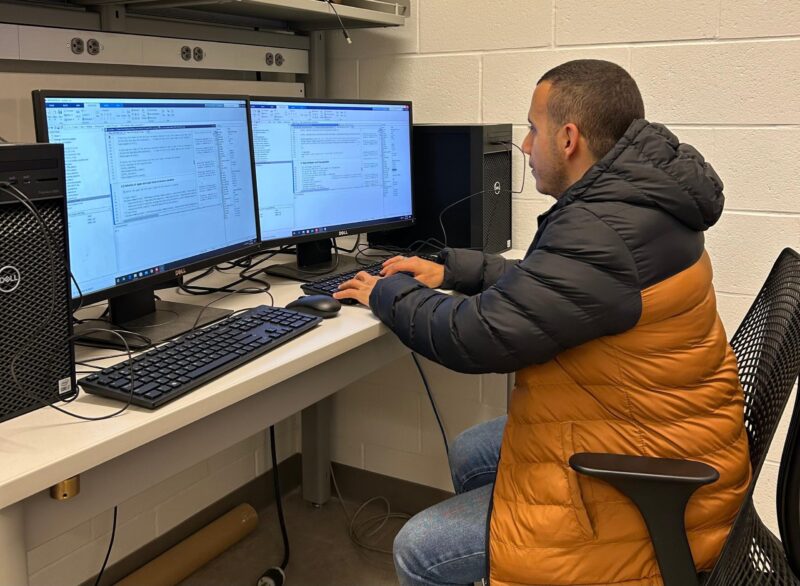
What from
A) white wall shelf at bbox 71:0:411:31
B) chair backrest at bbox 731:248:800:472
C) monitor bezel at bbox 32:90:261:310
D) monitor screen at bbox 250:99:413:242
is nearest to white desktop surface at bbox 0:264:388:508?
monitor bezel at bbox 32:90:261:310

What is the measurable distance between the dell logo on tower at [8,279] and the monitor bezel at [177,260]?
4.3 inches

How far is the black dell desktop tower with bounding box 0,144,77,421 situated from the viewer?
101 centimetres

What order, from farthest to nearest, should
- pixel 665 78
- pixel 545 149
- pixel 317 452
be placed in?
pixel 317 452 < pixel 665 78 < pixel 545 149

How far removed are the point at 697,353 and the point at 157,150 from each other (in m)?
0.99

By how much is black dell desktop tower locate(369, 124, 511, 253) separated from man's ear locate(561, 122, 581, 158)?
71cm

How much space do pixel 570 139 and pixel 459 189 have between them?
0.77 meters

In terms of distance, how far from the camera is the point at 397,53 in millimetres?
2383

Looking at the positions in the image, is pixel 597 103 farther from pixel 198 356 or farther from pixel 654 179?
pixel 198 356

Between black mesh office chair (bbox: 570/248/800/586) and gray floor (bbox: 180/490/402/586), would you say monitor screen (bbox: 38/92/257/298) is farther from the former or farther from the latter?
gray floor (bbox: 180/490/402/586)

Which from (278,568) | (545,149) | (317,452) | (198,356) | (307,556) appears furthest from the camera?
(317,452)

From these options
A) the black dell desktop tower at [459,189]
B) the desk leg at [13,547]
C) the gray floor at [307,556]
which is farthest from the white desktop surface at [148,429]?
the gray floor at [307,556]

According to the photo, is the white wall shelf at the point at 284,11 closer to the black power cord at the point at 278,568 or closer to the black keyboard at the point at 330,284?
the black keyboard at the point at 330,284

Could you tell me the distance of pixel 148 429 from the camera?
105cm

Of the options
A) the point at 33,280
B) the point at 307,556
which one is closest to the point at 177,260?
the point at 33,280
